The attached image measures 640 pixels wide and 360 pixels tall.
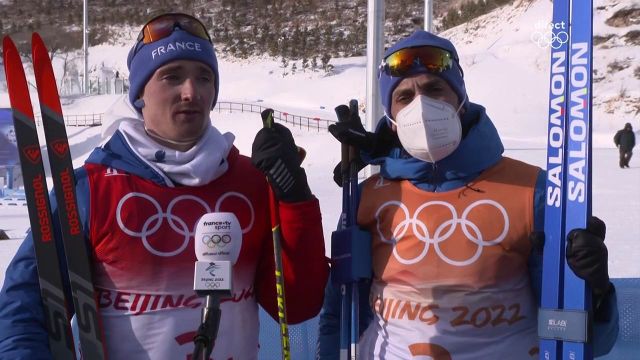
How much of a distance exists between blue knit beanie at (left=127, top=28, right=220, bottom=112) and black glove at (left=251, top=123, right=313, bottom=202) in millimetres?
349

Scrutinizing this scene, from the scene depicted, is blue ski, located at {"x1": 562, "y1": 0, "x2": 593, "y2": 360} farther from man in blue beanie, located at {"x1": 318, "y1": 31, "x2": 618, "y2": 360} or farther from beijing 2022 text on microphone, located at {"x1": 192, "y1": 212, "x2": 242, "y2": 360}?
beijing 2022 text on microphone, located at {"x1": 192, "y1": 212, "x2": 242, "y2": 360}

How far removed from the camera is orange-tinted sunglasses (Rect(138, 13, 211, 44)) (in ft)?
8.26

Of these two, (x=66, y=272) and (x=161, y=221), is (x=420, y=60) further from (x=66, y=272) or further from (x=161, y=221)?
(x=66, y=272)

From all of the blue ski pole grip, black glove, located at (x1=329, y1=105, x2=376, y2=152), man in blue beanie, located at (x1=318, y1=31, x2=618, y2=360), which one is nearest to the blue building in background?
black glove, located at (x1=329, y1=105, x2=376, y2=152)

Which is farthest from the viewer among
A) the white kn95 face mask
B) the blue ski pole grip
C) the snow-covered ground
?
the snow-covered ground

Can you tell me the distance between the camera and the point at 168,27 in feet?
8.30

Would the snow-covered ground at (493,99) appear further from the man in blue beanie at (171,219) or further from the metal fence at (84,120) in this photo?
the man in blue beanie at (171,219)

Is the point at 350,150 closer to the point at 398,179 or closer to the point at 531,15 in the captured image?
the point at 398,179

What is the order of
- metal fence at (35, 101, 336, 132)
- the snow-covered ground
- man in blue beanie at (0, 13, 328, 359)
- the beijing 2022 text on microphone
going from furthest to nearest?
metal fence at (35, 101, 336, 132)
the snow-covered ground
man in blue beanie at (0, 13, 328, 359)
the beijing 2022 text on microphone

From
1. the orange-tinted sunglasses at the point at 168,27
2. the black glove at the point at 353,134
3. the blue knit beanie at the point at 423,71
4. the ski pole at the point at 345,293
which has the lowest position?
the ski pole at the point at 345,293

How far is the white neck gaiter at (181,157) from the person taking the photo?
2385 millimetres

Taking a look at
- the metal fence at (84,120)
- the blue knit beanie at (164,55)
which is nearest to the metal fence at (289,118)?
the metal fence at (84,120)

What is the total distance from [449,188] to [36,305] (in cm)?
140

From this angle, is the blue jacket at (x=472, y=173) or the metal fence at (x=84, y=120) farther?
the metal fence at (x=84, y=120)
